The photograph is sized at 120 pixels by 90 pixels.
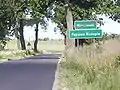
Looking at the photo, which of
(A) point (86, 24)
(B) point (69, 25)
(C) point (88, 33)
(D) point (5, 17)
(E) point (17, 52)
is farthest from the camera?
(E) point (17, 52)

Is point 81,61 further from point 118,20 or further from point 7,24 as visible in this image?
point 7,24

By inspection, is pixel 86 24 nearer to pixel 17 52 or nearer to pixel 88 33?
pixel 88 33

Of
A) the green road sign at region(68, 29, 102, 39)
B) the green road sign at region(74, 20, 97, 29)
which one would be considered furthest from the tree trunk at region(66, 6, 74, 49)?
the green road sign at region(74, 20, 97, 29)

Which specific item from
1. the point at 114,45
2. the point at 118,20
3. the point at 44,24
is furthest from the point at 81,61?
the point at 44,24

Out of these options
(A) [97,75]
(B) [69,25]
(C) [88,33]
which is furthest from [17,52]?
(A) [97,75]

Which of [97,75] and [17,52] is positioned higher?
[97,75]

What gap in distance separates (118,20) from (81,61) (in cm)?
3319

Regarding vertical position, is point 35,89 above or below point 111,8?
below

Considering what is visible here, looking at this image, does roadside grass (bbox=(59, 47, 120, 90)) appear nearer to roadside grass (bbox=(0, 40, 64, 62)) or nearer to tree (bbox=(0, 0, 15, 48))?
roadside grass (bbox=(0, 40, 64, 62))

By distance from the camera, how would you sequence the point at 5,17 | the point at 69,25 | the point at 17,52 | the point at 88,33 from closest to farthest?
1. the point at 88,33
2. the point at 69,25
3. the point at 5,17
4. the point at 17,52

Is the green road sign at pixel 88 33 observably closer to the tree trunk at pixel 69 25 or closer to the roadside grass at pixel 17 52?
the tree trunk at pixel 69 25

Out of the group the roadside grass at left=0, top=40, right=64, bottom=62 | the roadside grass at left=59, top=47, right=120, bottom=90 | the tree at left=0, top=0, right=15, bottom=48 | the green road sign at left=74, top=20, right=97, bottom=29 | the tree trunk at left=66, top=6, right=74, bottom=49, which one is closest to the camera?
the roadside grass at left=59, top=47, right=120, bottom=90

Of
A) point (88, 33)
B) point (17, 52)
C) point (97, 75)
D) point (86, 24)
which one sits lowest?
point (17, 52)

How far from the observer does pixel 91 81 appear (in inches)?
614
